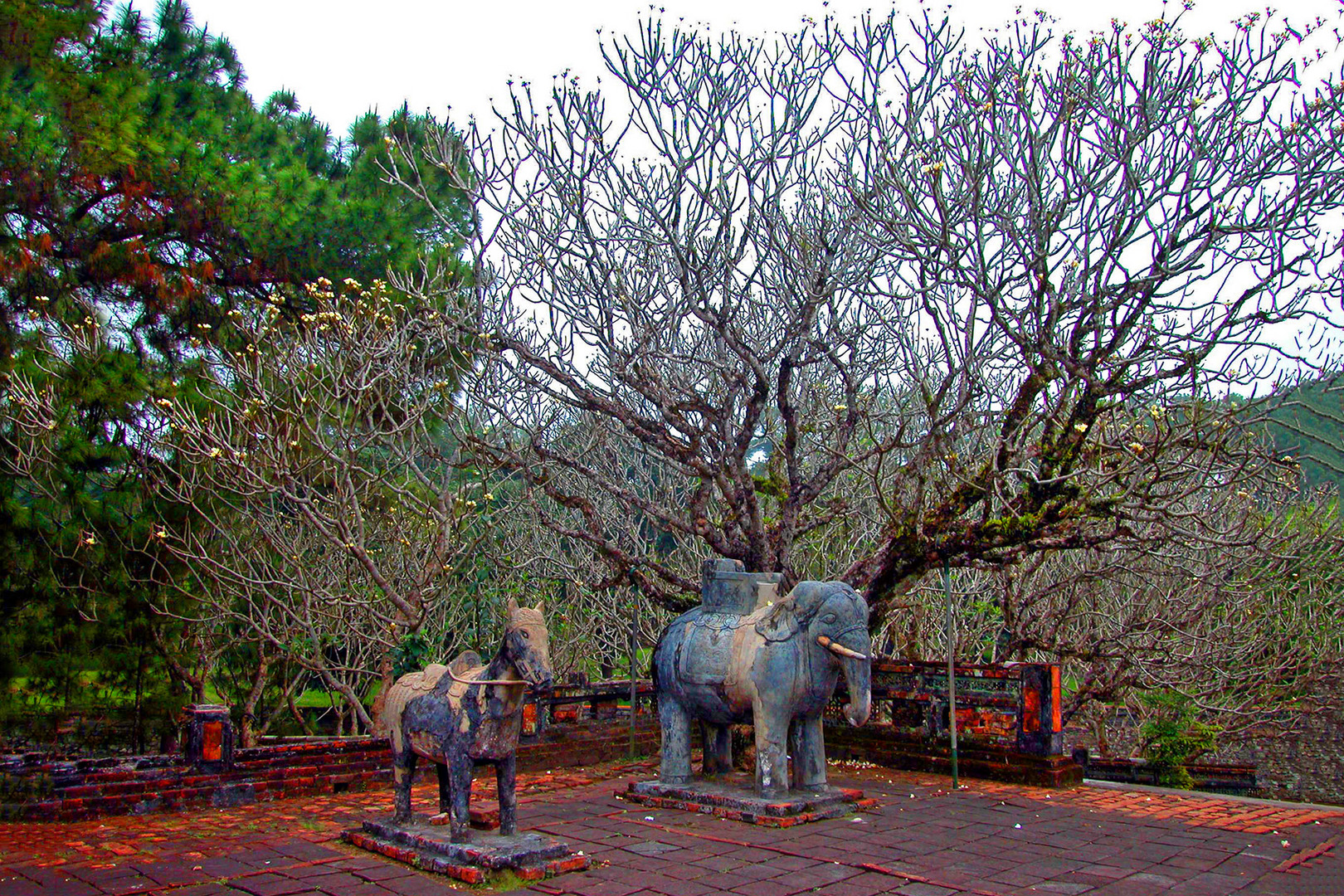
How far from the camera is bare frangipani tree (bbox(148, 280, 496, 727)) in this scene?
8047 mm

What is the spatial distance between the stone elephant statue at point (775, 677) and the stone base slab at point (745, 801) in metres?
0.10

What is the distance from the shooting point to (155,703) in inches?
364

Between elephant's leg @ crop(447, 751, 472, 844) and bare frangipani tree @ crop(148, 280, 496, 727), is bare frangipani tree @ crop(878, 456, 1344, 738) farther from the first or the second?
elephant's leg @ crop(447, 751, 472, 844)

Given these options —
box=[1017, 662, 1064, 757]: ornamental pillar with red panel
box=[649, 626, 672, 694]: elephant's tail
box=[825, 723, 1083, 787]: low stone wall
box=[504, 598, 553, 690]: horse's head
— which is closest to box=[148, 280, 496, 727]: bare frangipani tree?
box=[649, 626, 672, 694]: elephant's tail

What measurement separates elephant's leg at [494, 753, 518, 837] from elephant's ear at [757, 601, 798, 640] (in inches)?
81.2

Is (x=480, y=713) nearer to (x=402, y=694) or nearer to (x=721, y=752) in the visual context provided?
(x=402, y=694)

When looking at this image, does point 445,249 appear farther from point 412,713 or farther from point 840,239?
point 412,713

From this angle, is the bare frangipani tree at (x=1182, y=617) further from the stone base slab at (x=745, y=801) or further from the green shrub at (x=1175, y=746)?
the stone base slab at (x=745, y=801)

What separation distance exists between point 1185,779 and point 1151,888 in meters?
9.02

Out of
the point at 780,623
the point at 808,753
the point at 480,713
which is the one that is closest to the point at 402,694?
the point at 480,713

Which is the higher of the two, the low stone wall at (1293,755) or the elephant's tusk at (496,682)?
the elephant's tusk at (496,682)

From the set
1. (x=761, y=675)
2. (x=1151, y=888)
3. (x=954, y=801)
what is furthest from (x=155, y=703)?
(x=1151, y=888)

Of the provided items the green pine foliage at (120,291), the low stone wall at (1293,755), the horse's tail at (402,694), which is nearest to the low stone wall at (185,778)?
the green pine foliage at (120,291)

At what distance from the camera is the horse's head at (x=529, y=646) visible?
5055 millimetres
